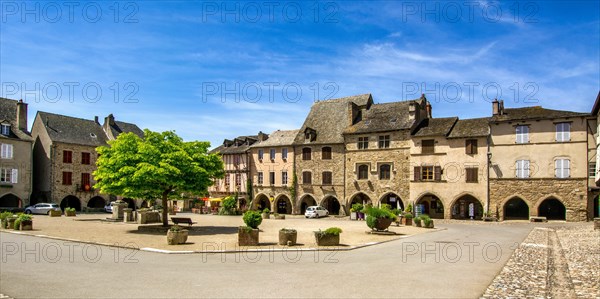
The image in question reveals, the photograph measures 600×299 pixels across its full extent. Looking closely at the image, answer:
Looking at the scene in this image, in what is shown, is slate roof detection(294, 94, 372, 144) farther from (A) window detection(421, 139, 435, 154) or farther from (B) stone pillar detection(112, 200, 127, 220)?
(B) stone pillar detection(112, 200, 127, 220)

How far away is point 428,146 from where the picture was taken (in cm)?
4175

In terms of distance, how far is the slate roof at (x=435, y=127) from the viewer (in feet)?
136

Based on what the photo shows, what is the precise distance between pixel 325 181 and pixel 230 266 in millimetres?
34949

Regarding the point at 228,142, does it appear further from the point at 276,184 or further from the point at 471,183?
the point at 471,183

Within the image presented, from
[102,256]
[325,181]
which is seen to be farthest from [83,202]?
[102,256]

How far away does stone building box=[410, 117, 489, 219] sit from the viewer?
129ft

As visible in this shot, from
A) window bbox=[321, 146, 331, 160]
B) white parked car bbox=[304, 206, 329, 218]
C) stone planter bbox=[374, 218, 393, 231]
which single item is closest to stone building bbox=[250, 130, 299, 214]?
window bbox=[321, 146, 331, 160]

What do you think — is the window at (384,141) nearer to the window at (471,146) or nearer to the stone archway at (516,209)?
the window at (471,146)

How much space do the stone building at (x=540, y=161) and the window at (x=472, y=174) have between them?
123 centimetres

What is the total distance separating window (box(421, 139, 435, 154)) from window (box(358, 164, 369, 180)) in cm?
604

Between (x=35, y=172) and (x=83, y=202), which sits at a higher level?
(x=35, y=172)

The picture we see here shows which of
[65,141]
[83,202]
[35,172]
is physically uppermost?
[65,141]

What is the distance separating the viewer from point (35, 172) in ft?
162

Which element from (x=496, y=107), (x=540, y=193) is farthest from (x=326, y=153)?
(x=540, y=193)
